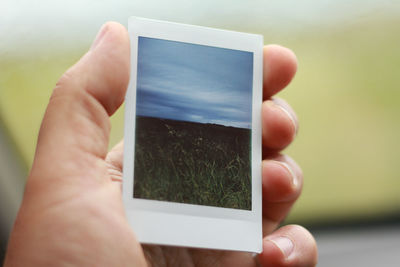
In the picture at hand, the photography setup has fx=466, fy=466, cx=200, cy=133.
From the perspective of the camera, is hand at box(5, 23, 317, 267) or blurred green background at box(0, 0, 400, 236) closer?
hand at box(5, 23, 317, 267)

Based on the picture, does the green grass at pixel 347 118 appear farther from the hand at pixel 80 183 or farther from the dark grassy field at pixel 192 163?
the hand at pixel 80 183

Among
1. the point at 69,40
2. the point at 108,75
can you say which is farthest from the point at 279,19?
the point at 108,75

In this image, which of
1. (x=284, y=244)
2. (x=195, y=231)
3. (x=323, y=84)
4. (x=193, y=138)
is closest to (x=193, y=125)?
(x=193, y=138)

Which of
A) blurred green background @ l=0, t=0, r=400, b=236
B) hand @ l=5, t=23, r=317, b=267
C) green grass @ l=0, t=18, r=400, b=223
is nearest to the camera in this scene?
hand @ l=5, t=23, r=317, b=267

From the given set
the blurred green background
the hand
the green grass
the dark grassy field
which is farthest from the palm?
the green grass

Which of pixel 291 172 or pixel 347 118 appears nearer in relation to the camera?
pixel 291 172

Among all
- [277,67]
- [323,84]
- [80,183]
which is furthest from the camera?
[323,84]

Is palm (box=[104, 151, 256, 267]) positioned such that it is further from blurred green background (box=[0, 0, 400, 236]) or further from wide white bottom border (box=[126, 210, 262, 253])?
blurred green background (box=[0, 0, 400, 236])

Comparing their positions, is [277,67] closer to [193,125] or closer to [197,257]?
[193,125]
